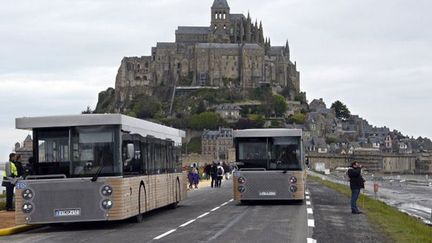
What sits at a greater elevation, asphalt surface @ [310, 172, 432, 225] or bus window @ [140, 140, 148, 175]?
bus window @ [140, 140, 148, 175]

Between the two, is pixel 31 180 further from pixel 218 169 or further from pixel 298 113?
pixel 298 113

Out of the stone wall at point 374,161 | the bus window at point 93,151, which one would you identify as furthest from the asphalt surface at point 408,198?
the stone wall at point 374,161

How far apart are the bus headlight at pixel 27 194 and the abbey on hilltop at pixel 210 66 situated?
549 feet

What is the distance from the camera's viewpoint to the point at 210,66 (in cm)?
18650

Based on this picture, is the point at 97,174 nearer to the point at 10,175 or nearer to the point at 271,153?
the point at 10,175

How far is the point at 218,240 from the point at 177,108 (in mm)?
166351

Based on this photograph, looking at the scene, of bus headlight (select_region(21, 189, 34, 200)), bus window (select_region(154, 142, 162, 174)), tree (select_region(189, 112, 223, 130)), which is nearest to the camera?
bus headlight (select_region(21, 189, 34, 200))

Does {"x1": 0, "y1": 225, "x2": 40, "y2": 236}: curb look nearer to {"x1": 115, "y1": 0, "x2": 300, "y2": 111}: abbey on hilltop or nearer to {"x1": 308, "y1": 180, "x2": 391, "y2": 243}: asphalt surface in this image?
{"x1": 308, "y1": 180, "x2": 391, "y2": 243}: asphalt surface

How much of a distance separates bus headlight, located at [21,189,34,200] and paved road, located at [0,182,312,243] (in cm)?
81

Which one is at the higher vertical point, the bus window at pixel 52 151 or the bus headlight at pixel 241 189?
the bus window at pixel 52 151

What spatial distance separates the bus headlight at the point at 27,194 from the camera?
60.7ft

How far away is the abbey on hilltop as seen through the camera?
613 ft

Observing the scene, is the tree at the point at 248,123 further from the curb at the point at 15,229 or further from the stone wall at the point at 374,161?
the curb at the point at 15,229

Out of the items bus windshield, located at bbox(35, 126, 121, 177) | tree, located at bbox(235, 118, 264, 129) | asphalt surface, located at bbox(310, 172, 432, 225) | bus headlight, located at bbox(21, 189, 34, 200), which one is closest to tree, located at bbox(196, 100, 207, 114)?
tree, located at bbox(235, 118, 264, 129)
